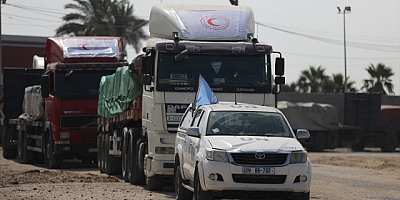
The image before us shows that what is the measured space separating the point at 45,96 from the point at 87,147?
2083mm

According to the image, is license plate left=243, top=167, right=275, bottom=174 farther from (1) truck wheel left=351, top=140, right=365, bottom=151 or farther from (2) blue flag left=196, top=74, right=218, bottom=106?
(1) truck wheel left=351, top=140, right=365, bottom=151

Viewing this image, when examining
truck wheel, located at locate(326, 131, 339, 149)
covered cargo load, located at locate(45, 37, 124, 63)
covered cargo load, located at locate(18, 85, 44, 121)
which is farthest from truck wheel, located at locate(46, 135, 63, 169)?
truck wheel, located at locate(326, 131, 339, 149)

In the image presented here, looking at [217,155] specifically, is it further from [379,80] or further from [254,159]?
[379,80]

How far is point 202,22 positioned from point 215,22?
0.95ft

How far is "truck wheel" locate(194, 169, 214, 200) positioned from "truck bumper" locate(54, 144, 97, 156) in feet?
36.8

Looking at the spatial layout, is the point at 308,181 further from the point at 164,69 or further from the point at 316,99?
the point at 316,99

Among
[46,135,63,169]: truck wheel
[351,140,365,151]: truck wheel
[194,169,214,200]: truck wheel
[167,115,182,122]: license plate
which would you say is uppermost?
[167,115,182,122]: license plate

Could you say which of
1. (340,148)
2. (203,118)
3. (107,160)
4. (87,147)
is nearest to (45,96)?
(87,147)

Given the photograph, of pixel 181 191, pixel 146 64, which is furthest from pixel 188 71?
pixel 181 191

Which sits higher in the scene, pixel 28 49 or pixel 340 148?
pixel 28 49

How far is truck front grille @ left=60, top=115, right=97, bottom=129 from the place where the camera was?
67.8 ft

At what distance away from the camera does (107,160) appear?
62.6ft

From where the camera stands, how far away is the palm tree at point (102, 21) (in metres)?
48.7

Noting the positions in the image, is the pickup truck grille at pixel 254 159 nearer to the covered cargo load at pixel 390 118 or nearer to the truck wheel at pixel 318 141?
the truck wheel at pixel 318 141
